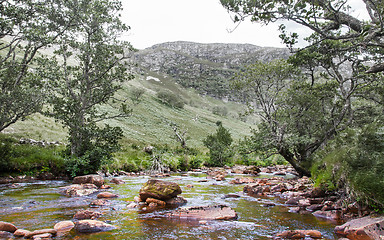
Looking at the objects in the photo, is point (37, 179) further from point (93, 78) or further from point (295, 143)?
point (295, 143)

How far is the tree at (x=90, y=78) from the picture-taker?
1625cm

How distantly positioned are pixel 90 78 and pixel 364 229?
17955mm

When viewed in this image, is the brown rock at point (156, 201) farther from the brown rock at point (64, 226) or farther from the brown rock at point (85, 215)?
the brown rock at point (64, 226)

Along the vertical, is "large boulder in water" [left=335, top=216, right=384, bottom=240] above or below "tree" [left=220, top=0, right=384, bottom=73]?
below

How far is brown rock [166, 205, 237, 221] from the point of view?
7.15 metres

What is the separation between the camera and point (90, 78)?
1783 centimetres

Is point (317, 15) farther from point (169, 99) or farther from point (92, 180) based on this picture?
point (169, 99)

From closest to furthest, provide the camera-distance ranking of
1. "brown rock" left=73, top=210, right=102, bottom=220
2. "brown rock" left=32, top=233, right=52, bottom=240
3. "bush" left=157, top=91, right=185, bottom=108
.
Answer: "brown rock" left=32, top=233, right=52, bottom=240 → "brown rock" left=73, top=210, right=102, bottom=220 → "bush" left=157, top=91, right=185, bottom=108

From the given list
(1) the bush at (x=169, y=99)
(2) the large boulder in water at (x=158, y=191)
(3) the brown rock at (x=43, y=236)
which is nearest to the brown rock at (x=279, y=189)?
(2) the large boulder in water at (x=158, y=191)

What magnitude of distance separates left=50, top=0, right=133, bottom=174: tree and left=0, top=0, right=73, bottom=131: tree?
1.43 metres

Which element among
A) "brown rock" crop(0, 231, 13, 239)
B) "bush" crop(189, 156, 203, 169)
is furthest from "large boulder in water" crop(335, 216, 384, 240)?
"bush" crop(189, 156, 203, 169)

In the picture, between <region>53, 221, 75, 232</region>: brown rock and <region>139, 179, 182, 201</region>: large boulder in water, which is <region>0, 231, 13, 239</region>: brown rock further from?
<region>139, 179, 182, 201</region>: large boulder in water

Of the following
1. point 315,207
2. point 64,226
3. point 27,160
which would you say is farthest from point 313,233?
point 27,160

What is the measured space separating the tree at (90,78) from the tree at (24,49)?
143 cm
